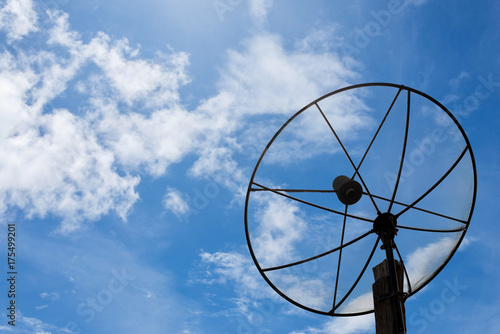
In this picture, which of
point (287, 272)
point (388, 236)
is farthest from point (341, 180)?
point (287, 272)

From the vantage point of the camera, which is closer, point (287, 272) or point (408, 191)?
point (287, 272)

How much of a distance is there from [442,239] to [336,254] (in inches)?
64.0

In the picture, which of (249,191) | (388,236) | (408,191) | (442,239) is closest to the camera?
(388,236)

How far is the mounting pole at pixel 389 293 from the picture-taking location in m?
4.85

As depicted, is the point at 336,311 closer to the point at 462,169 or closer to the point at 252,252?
the point at 252,252

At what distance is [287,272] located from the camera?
256 inches

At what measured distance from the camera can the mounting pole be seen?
15.9 ft

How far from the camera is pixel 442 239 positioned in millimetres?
6473

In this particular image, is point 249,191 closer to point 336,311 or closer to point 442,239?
point 336,311

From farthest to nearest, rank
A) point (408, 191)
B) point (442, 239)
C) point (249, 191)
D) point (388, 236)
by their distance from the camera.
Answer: point (408, 191)
point (442, 239)
point (249, 191)
point (388, 236)

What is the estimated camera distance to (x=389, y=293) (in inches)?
199

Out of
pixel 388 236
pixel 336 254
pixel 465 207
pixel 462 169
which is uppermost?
pixel 462 169

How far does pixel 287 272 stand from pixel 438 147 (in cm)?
311

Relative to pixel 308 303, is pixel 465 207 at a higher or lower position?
higher
